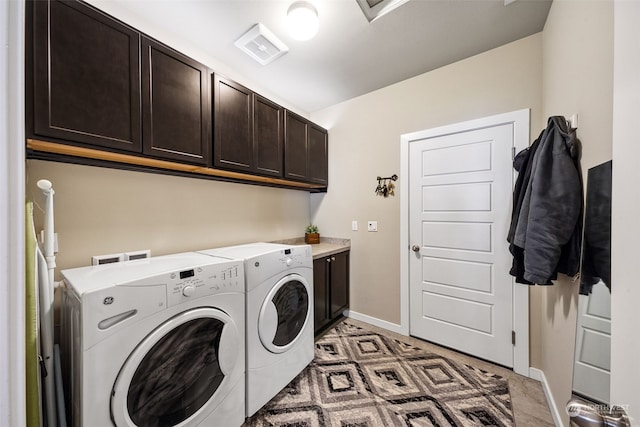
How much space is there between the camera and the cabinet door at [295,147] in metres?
2.34

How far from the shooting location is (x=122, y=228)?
5.16ft

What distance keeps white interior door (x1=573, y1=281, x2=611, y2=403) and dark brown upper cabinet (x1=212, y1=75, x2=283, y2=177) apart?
2018mm

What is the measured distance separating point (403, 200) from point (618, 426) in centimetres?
205

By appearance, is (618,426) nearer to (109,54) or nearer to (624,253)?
(624,253)

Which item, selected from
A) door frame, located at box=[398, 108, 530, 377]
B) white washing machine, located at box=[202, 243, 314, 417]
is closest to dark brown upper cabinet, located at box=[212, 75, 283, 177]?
white washing machine, located at box=[202, 243, 314, 417]

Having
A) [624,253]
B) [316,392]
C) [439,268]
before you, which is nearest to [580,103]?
[624,253]

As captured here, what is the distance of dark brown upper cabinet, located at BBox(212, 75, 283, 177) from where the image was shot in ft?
5.71

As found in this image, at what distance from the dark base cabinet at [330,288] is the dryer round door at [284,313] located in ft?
1.40

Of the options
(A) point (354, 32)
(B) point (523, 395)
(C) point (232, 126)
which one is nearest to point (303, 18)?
(A) point (354, 32)

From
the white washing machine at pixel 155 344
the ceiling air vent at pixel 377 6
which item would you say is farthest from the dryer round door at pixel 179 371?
the ceiling air vent at pixel 377 6

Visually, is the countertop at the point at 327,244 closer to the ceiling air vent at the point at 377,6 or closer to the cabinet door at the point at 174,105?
the cabinet door at the point at 174,105

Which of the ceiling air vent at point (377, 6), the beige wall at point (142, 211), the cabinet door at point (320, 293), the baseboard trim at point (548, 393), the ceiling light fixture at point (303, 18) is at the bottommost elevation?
the baseboard trim at point (548, 393)

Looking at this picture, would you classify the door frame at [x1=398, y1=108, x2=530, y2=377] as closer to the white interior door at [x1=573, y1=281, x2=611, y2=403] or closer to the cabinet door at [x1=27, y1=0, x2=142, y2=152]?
the white interior door at [x1=573, y1=281, x2=611, y2=403]

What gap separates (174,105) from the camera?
149 centimetres
